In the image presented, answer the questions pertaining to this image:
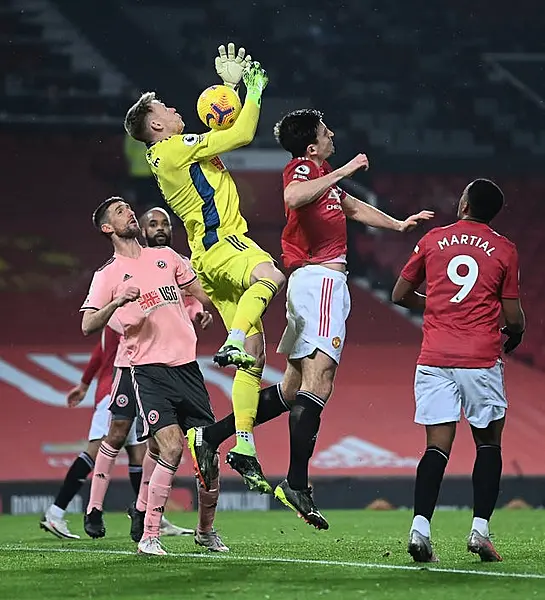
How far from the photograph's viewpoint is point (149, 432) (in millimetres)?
7160

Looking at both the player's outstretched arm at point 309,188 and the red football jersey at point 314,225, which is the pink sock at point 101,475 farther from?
the player's outstretched arm at point 309,188

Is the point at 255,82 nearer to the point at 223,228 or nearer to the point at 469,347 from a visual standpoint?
the point at 223,228

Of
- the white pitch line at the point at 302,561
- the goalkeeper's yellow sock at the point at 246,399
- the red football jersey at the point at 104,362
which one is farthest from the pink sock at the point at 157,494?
the red football jersey at the point at 104,362

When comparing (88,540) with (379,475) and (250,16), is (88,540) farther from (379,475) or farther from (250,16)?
(250,16)

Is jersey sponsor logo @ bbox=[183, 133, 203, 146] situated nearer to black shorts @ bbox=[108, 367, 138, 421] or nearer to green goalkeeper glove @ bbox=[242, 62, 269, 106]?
green goalkeeper glove @ bbox=[242, 62, 269, 106]

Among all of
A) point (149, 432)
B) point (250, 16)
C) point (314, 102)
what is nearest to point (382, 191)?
point (314, 102)

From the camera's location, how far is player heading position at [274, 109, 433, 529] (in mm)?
6750

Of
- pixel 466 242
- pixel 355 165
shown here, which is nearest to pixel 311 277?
pixel 355 165

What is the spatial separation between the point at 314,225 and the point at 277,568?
181cm

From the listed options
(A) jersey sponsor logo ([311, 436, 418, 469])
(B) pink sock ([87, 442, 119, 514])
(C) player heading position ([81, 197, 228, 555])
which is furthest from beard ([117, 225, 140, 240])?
(A) jersey sponsor logo ([311, 436, 418, 469])

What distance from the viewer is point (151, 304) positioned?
7.48m

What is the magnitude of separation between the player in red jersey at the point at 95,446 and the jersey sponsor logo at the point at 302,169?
3062 millimetres

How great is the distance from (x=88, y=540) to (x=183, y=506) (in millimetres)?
→ 3910

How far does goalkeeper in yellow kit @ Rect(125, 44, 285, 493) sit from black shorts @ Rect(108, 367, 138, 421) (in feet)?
5.93
